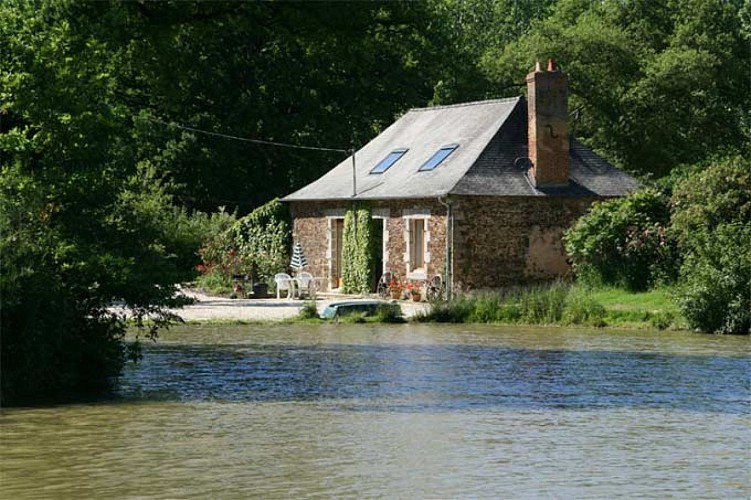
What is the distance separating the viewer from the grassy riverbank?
2672cm

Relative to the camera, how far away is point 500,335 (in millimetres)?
25156

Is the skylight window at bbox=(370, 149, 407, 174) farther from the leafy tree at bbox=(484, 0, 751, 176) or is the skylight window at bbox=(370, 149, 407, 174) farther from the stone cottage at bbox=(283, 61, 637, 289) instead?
the leafy tree at bbox=(484, 0, 751, 176)

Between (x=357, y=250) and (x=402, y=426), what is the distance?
21.3 meters

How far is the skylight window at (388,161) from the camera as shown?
3596cm

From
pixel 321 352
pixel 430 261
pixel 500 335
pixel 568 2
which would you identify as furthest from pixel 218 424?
pixel 568 2

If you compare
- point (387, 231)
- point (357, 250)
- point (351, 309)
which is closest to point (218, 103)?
point (357, 250)

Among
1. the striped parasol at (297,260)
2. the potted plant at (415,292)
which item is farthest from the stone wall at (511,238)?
the striped parasol at (297,260)

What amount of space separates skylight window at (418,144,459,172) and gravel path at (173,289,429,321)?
341 cm

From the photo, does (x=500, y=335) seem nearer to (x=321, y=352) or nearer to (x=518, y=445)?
(x=321, y=352)

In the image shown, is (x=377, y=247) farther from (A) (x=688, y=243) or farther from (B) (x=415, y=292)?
(A) (x=688, y=243)

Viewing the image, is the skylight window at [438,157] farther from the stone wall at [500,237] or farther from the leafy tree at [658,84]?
the leafy tree at [658,84]

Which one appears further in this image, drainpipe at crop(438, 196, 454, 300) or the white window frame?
the white window frame

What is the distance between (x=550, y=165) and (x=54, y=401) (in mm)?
18593

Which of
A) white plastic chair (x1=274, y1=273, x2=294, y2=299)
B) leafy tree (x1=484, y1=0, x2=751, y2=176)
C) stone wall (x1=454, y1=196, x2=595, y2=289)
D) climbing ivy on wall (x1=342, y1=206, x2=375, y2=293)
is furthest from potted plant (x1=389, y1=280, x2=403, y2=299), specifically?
leafy tree (x1=484, y1=0, x2=751, y2=176)
